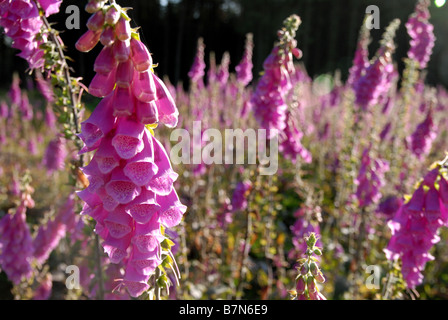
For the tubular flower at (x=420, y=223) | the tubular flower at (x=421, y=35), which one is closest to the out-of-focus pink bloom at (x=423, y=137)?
the tubular flower at (x=421, y=35)

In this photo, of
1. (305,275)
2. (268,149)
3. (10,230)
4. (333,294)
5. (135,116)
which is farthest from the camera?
(333,294)

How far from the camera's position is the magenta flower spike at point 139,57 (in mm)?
1102

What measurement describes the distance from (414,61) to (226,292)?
10.0ft

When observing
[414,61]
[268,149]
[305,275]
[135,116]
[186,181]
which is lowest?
[186,181]

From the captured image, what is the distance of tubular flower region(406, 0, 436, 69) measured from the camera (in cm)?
395

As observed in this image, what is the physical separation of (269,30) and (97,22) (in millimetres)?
21172

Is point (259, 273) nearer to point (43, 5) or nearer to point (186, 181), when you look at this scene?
point (186, 181)

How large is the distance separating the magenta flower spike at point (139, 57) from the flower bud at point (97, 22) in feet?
0.33

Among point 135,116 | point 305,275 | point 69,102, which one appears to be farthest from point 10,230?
point 305,275

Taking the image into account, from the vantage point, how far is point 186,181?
14.9ft

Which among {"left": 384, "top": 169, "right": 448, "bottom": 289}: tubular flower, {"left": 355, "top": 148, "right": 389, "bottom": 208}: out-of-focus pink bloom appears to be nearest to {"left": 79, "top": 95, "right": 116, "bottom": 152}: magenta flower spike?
{"left": 384, "top": 169, "right": 448, "bottom": 289}: tubular flower

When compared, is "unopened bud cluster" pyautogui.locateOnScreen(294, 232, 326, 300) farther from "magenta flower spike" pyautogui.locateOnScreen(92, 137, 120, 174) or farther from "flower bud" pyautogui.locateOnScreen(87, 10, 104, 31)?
"flower bud" pyautogui.locateOnScreen(87, 10, 104, 31)

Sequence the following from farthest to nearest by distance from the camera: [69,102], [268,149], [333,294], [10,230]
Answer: [333,294], [268,149], [10,230], [69,102]

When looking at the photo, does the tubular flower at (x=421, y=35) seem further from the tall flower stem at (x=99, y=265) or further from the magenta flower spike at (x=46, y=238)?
the magenta flower spike at (x=46, y=238)
